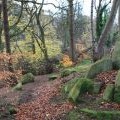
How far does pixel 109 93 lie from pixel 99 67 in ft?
7.04

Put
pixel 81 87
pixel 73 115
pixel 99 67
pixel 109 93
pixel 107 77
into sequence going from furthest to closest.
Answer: pixel 99 67, pixel 107 77, pixel 81 87, pixel 109 93, pixel 73 115

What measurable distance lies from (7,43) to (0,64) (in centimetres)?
516

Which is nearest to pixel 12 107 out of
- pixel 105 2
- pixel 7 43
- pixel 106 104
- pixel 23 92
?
pixel 23 92

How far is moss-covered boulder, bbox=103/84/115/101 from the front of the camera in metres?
10.7

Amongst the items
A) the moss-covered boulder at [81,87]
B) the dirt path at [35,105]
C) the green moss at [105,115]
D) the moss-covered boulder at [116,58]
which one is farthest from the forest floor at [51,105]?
the moss-covered boulder at [116,58]

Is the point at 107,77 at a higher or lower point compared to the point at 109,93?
higher

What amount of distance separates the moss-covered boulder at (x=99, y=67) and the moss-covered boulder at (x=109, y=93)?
1.71 metres

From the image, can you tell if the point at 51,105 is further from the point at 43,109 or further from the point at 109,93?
the point at 109,93

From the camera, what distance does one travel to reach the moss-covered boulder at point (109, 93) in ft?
35.1

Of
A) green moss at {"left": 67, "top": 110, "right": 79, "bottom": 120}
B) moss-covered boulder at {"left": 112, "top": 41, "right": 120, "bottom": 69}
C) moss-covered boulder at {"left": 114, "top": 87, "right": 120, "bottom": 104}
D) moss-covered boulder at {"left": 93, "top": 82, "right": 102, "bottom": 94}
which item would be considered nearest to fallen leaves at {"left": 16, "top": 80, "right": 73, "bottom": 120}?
green moss at {"left": 67, "top": 110, "right": 79, "bottom": 120}

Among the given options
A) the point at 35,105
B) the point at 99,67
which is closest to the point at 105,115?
the point at 99,67

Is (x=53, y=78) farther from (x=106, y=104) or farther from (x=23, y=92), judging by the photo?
(x=106, y=104)

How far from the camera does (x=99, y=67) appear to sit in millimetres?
12742

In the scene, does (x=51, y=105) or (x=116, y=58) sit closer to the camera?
(x=51, y=105)
